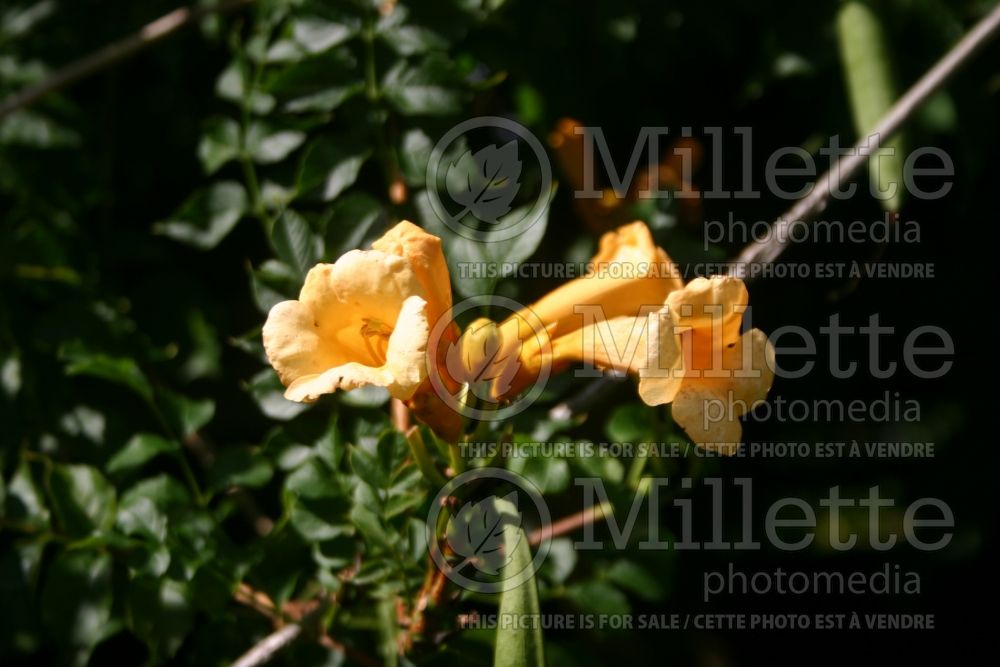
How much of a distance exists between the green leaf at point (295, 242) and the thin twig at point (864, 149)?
0.65 metres

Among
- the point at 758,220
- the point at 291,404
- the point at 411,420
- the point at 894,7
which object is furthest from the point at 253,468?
the point at 894,7

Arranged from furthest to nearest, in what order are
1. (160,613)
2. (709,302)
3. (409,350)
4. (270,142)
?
(270,142)
(160,613)
(709,302)
(409,350)

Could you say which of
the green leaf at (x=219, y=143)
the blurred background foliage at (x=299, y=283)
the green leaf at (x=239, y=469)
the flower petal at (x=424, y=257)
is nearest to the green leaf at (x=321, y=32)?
the blurred background foliage at (x=299, y=283)

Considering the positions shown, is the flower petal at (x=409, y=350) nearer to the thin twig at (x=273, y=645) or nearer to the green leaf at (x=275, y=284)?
the green leaf at (x=275, y=284)

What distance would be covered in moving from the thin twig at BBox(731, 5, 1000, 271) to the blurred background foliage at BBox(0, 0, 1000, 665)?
0.51 ft

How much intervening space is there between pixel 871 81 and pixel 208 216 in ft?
4.06

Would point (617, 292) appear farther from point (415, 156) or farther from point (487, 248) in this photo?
point (415, 156)

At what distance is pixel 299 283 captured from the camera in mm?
1434

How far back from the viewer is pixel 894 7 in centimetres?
181

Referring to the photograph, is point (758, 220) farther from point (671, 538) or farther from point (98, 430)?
point (98, 430)

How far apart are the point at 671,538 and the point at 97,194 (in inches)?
58.6

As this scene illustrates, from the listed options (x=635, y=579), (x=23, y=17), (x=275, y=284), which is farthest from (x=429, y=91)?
(x=23, y=17)

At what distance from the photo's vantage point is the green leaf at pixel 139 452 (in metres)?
1.51

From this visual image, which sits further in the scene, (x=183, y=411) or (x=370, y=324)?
(x=183, y=411)
